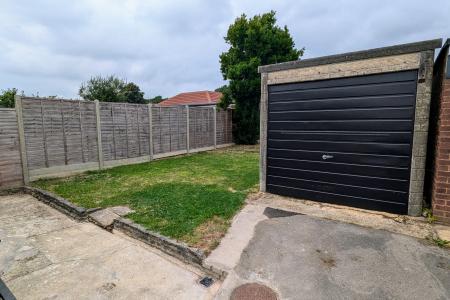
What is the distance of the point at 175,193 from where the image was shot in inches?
198

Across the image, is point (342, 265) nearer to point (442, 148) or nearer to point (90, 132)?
point (442, 148)

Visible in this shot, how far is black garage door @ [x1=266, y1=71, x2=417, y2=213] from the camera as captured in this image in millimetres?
3582

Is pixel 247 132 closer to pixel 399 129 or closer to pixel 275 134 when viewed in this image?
pixel 275 134

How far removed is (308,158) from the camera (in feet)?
14.6

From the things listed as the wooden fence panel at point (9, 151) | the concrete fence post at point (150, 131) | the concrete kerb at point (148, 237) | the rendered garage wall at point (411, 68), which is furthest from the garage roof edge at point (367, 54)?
the wooden fence panel at point (9, 151)

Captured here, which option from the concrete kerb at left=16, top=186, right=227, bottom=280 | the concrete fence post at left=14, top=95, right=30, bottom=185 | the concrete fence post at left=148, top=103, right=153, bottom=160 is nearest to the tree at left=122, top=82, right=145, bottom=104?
the concrete fence post at left=148, top=103, right=153, bottom=160

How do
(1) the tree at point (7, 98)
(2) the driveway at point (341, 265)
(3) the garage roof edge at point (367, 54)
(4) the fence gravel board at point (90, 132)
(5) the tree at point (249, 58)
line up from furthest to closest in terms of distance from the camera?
(1) the tree at point (7, 98), (5) the tree at point (249, 58), (4) the fence gravel board at point (90, 132), (3) the garage roof edge at point (367, 54), (2) the driveway at point (341, 265)

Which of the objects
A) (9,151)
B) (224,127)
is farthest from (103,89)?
(9,151)

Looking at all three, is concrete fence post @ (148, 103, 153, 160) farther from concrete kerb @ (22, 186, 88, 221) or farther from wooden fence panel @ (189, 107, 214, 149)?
concrete kerb @ (22, 186, 88, 221)

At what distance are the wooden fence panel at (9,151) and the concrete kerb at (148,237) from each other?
1472 millimetres

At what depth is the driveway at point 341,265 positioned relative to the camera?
82.3 inches

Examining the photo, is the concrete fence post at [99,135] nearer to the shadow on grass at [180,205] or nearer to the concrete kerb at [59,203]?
the concrete kerb at [59,203]

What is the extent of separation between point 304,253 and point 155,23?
381 inches

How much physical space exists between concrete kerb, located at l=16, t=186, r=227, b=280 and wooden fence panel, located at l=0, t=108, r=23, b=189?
1.47 metres
